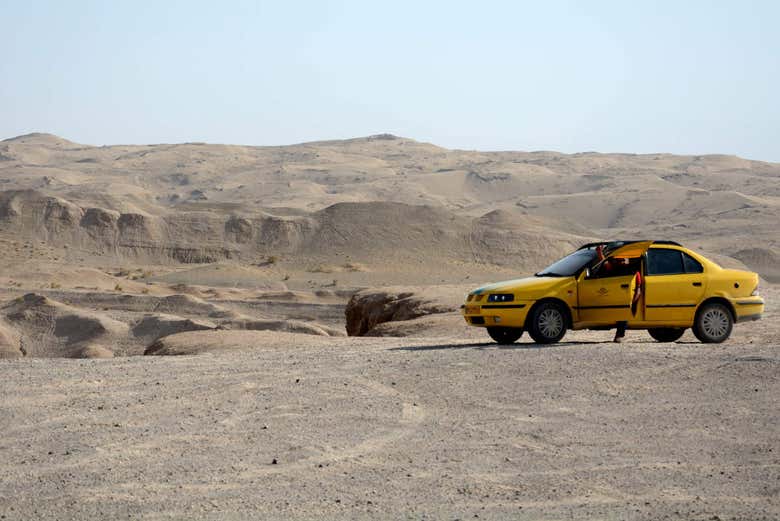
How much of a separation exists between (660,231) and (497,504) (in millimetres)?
83281

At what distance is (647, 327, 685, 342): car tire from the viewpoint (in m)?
17.1

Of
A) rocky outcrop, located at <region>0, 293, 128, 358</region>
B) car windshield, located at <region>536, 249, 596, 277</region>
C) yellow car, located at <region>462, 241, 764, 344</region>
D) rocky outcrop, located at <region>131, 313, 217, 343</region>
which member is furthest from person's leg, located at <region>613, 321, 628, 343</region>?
rocky outcrop, located at <region>0, 293, 128, 358</region>

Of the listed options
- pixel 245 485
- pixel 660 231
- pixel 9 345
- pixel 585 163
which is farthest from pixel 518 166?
pixel 245 485

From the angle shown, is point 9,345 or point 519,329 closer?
point 519,329

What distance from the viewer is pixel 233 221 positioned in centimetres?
7312

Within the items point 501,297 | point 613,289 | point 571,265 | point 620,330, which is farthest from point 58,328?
point 613,289

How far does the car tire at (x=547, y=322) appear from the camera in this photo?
15.5 m

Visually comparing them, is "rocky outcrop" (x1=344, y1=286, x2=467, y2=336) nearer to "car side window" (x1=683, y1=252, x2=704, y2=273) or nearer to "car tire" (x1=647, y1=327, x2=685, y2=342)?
"car tire" (x1=647, y1=327, x2=685, y2=342)

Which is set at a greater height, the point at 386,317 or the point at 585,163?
the point at 585,163

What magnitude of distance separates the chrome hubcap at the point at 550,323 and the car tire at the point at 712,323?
201 cm

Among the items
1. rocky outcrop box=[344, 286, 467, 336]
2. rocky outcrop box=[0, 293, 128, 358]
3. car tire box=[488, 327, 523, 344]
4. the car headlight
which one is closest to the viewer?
the car headlight

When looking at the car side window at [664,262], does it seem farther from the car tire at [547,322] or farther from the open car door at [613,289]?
the car tire at [547,322]

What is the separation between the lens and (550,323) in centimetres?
1562

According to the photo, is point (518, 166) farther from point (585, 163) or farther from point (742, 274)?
point (742, 274)
